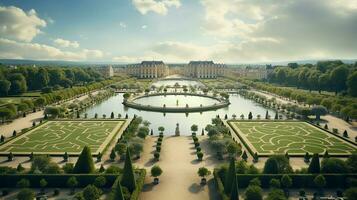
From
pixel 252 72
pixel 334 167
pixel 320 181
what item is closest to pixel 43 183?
pixel 320 181

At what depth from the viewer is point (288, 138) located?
113 feet

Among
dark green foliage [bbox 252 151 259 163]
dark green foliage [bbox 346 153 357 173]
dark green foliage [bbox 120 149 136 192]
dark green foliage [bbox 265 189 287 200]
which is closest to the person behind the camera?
dark green foliage [bbox 265 189 287 200]

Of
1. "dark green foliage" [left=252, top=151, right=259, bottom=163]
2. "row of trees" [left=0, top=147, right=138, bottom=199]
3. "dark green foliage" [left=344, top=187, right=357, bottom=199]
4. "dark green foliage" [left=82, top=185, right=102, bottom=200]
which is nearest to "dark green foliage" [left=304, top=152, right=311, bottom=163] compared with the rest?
"dark green foliage" [left=252, top=151, right=259, bottom=163]

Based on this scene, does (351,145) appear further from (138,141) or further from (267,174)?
(138,141)

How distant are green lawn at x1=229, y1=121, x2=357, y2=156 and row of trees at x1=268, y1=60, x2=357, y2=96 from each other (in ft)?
84.5

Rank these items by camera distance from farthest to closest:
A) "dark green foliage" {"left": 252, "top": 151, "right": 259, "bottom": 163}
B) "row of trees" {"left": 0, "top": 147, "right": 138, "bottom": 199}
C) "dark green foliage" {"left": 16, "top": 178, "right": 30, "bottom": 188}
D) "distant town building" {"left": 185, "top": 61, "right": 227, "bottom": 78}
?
"distant town building" {"left": 185, "top": 61, "right": 227, "bottom": 78} < "dark green foliage" {"left": 252, "top": 151, "right": 259, "bottom": 163} < "dark green foliage" {"left": 16, "top": 178, "right": 30, "bottom": 188} < "row of trees" {"left": 0, "top": 147, "right": 138, "bottom": 199}

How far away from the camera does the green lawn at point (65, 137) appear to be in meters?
30.0

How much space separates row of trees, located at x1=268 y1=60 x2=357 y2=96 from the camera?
6099 cm

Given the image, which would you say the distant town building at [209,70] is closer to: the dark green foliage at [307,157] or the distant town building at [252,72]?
the distant town building at [252,72]

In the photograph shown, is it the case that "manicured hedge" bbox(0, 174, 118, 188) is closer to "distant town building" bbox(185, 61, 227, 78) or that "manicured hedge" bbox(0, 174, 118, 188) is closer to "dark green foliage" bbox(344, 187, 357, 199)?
"dark green foliage" bbox(344, 187, 357, 199)

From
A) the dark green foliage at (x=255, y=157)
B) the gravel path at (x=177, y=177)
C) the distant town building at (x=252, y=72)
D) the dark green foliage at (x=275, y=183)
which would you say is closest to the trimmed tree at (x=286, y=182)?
the dark green foliage at (x=275, y=183)

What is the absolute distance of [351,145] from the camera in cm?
3209

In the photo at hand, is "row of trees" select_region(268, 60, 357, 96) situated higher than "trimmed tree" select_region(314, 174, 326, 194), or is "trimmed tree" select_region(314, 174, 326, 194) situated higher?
"row of trees" select_region(268, 60, 357, 96)

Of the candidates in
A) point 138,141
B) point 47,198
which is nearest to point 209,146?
point 138,141
